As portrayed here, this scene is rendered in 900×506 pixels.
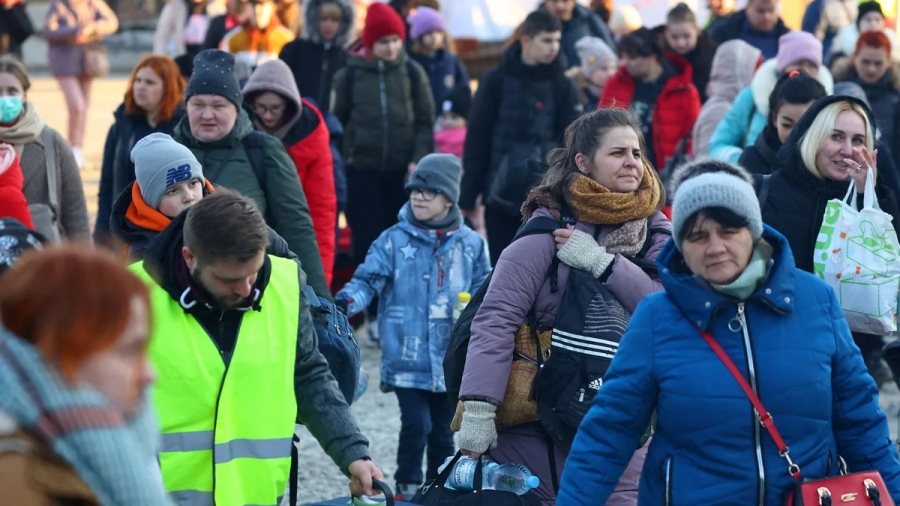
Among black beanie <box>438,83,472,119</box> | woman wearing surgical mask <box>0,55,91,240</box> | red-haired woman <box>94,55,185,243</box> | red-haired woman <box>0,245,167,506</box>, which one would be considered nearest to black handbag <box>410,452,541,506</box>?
red-haired woman <box>0,245,167,506</box>

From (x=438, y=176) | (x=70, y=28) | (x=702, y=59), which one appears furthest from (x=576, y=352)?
(x=70, y=28)

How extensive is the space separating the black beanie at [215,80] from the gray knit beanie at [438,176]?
3.08 feet

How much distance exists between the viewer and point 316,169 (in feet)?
24.9

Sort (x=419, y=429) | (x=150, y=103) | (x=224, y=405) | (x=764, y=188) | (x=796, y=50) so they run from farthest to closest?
(x=796, y=50) < (x=150, y=103) < (x=419, y=429) < (x=764, y=188) < (x=224, y=405)

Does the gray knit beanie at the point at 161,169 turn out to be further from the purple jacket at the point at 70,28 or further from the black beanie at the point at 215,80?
the purple jacket at the point at 70,28

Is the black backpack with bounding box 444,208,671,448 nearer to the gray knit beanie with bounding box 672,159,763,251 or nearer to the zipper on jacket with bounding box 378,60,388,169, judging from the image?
the gray knit beanie with bounding box 672,159,763,251

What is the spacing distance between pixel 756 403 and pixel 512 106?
18.5ft

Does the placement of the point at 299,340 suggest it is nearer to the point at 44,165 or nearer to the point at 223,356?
the point at 223,356

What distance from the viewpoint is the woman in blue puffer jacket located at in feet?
12.2

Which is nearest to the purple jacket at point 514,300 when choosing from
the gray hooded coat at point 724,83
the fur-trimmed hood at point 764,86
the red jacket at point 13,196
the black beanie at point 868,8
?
the red jacket at point 13,196

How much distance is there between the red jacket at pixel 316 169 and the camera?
7.53m

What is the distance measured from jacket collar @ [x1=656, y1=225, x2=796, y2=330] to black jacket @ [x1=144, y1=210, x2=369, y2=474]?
1019 millimetres

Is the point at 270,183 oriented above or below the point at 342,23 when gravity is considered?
below

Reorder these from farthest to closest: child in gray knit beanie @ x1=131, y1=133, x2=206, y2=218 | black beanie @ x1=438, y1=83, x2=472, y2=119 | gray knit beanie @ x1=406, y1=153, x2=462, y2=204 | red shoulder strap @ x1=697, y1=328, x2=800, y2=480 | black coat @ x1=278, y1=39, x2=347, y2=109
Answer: black beanie @ x1=438, y1=83, x2=472, y2=119 → black coat @ x1=278, y1=39, x2=347, y2=109 → gray knit beanie @ x1=406, y1=153, x2=462, y2=204 → child in gray knit beanie @ x1=131, y1=133, x2=206, y2=218 → red shoulder strap @ x1=697, y1=328, x2=800, y2=480
